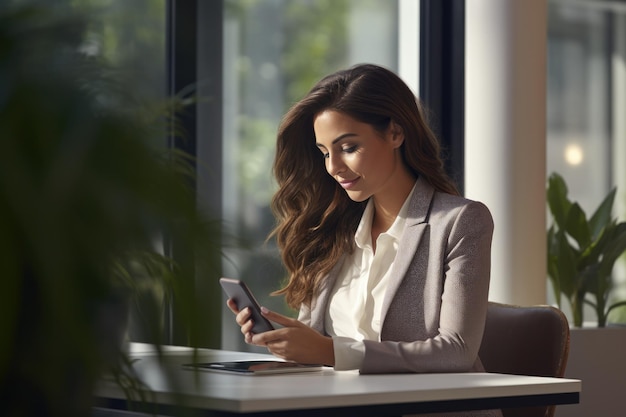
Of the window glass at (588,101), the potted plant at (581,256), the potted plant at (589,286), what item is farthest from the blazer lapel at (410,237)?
the window glass at (588,101)

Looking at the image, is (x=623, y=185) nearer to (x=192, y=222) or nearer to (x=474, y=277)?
(x=474, y=277)

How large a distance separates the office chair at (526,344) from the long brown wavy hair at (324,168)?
389 millimetres

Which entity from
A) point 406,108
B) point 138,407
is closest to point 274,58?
point 406,108

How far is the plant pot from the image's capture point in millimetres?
4125

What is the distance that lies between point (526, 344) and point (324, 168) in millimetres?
835

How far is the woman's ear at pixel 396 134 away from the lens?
111 inches

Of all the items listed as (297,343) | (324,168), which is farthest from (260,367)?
(324,168)

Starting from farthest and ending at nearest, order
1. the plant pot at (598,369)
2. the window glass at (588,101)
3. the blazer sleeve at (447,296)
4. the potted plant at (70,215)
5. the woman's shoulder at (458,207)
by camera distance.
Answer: the window glass at (588,101) → the plant pot at (598,369) → the woman's shoulder at (458,207) → the blazer sleeve at (447,296) → the potted plant at (70,215)

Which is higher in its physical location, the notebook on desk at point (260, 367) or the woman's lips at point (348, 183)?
the woman's lips at point (348, 183)

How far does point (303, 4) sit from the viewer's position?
14.6 feet

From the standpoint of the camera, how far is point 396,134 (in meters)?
2.83

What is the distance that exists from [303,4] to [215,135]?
75cm

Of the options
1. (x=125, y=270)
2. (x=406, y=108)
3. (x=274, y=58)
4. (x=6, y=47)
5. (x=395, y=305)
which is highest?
(x=274, y=58)

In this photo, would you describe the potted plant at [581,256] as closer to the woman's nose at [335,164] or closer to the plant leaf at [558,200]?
the plant leaf at [558,200]
